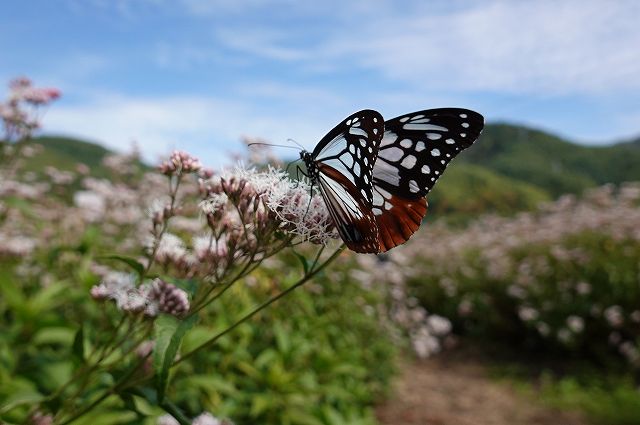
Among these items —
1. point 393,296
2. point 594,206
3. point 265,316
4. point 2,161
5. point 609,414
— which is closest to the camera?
point 2,161

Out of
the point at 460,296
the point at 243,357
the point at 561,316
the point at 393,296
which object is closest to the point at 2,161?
the point at 243,357

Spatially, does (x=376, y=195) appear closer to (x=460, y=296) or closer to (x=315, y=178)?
(x=315, y=178)

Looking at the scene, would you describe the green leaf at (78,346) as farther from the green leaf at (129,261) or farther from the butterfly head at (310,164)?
the butterfly head at (310,164)

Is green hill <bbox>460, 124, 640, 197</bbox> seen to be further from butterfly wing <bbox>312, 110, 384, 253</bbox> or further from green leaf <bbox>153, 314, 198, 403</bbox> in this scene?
green leaf <bbox>153, 314, 198, 403</bbox>

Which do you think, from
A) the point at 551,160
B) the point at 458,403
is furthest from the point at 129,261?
the point at 551,160

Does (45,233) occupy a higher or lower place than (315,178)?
lower

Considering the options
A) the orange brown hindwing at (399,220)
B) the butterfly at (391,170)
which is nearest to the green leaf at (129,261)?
the butterfly at (391,170)

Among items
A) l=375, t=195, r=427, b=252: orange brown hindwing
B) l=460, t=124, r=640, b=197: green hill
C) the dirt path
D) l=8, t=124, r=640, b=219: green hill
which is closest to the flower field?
l=375, t=195, r=427, b=252: orange brown hindwing
